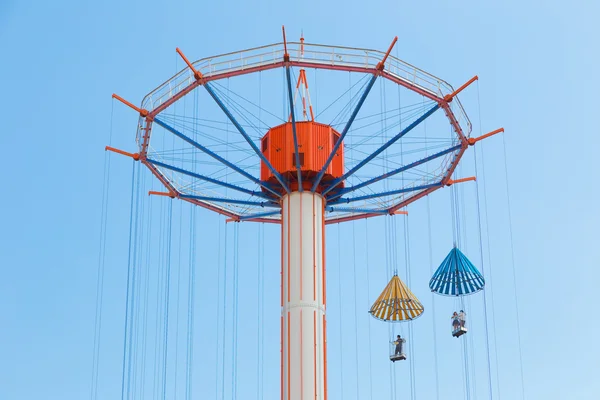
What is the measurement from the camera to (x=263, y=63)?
141 feet

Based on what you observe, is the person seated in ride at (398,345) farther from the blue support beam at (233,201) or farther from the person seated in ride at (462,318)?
the blue support beam at (233,201)

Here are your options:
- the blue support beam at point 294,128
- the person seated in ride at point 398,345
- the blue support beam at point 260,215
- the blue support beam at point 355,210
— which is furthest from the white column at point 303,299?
the person seated in ride at point 398,345

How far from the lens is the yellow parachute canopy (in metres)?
49.1

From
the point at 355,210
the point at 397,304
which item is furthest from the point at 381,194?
the point at 397,304

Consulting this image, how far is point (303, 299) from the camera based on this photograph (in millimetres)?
44812

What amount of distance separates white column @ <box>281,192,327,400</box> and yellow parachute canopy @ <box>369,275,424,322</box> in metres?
4.35

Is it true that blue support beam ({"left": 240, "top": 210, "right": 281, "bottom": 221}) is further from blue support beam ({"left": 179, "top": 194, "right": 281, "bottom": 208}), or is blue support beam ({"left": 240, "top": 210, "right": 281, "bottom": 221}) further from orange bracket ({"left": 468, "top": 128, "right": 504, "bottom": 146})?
orange bracket ({"left": 468, "top": 128, "right": 504, "bottom": 146})

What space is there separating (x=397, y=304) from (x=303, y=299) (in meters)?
5.70

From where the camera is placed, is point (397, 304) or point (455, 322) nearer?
point (455, 322)

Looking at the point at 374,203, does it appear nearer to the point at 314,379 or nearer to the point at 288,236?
the point at 288,236

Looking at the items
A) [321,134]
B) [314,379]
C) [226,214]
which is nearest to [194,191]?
[226,214]

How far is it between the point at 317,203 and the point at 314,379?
6760 mm

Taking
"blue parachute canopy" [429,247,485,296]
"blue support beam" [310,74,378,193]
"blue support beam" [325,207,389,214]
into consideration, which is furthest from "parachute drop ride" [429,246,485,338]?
"blue support beam" [310,74,378,193]

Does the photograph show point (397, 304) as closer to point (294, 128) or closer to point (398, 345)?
point (398, 345)
